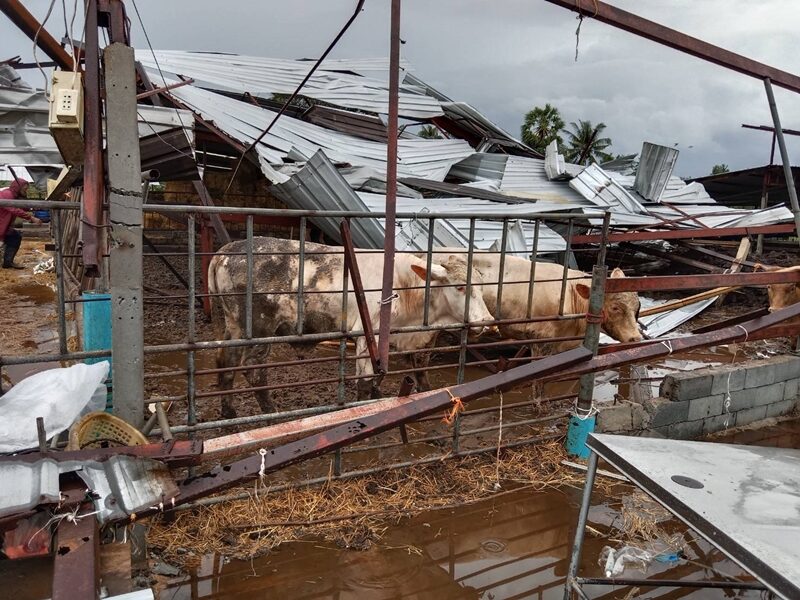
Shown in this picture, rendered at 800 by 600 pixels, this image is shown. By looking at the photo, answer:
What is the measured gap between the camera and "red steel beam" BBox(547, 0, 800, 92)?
3711 millimetres

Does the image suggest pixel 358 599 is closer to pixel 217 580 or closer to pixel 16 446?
pixel 217 580

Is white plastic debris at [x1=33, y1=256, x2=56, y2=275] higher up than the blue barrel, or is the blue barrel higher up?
the blue barrel

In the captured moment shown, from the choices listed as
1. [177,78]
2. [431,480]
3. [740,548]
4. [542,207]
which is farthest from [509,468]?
[177,78]

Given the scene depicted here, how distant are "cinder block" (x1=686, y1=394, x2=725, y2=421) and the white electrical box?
5.67 meters

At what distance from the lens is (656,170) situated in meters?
13.2

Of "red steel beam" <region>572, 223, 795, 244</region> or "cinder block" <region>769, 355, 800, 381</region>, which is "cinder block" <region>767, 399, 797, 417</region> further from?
"red steel beam" <region>572, 223, 795, 244</region>

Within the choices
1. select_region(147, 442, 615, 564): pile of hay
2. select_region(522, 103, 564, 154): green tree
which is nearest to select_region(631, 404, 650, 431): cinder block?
select_region(147, 442, 615, 564): pile of hay

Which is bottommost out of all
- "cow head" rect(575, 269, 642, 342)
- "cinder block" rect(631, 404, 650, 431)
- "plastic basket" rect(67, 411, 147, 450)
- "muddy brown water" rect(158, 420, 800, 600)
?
"muddy brown water" rect(158, 420, 800, 600)

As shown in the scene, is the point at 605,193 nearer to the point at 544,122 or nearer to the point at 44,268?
the point at 44,268

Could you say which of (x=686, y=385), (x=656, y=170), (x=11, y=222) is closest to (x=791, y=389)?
(x=686, y=385)

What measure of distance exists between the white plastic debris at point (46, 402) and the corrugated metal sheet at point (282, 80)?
10064 millimetres

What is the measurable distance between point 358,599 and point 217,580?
0.84 m

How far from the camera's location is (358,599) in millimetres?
3236

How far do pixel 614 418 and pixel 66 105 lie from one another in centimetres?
486
